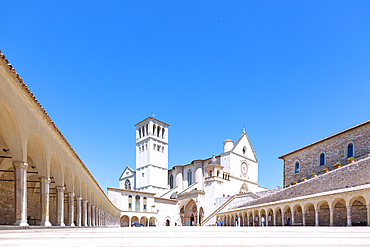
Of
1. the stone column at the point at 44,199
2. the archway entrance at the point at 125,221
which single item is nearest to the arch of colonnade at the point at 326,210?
the stone column at the point at 44,199

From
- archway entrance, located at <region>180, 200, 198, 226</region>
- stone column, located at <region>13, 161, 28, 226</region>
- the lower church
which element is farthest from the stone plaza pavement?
archway entrance, located at <region>180, 200, 198, 226</region>

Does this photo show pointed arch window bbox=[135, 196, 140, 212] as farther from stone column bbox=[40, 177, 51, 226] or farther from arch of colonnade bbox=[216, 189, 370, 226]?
stone column bbox=[40, 177, 51, 226]

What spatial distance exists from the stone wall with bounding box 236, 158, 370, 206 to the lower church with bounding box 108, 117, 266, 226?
16.0m

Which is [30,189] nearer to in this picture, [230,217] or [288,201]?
[288,201]

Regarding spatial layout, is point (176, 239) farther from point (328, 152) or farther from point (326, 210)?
point (328, 152)

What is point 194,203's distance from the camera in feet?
183

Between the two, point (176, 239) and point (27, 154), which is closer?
point (176, 239)

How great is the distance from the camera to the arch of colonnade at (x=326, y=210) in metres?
19.1

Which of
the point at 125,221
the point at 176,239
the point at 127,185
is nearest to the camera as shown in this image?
the point at 176,239

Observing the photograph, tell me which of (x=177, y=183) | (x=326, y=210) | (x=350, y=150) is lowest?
(x=177, y=183)

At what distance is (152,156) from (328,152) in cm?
4274

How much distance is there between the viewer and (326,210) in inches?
949

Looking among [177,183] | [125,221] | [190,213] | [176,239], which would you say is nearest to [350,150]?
[176,239]

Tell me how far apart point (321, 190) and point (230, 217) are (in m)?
20.6
